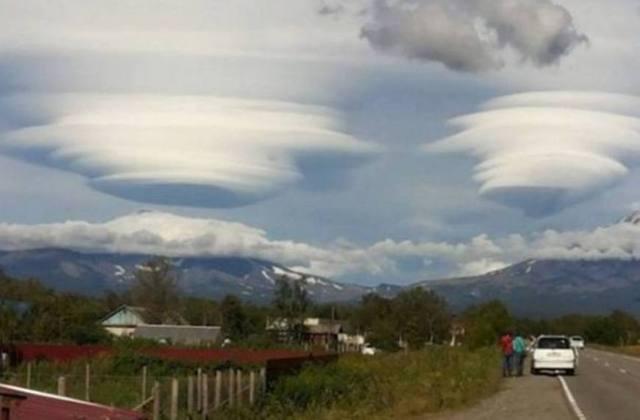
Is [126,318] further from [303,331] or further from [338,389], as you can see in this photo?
[338,389]

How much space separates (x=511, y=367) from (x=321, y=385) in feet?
66.2

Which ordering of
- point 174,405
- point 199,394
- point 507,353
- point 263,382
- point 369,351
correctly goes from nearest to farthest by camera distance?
1. point 174,405
2. point 199,394
3. point 263,382
4. point 507,353
5. point 369,351

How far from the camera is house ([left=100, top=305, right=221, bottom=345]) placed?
11062 centimetres

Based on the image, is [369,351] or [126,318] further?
[126,318]

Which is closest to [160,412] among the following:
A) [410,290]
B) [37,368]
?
[37,368]

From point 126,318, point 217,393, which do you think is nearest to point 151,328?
point 126,318

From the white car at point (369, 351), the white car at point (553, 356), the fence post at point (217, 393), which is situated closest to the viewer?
the fence post at point (217, 393)

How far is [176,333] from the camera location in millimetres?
113312

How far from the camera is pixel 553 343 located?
2074 inches

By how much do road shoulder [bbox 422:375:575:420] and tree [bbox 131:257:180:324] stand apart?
8819 centimetres

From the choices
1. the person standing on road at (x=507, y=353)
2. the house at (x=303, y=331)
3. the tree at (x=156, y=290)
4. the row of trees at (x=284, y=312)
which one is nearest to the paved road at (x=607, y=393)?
the person standing on road at (x=507, y=353)

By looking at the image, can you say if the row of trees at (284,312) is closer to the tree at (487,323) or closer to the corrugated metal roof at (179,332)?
the tree at (487,323)

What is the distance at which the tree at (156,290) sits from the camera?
128 meters

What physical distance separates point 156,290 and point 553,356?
279 feet
